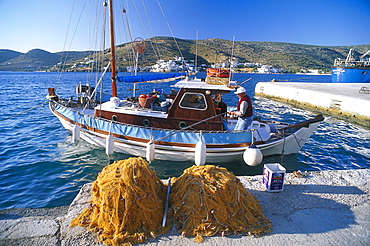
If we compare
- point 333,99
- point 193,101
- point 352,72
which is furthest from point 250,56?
point 193,101

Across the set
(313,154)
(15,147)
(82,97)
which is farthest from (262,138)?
(15,147)

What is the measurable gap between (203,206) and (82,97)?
420 inches

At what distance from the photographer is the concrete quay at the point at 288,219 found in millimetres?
3344

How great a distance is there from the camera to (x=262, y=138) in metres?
7.93

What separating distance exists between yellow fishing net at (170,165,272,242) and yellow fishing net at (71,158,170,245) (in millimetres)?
360

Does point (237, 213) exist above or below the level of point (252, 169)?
above

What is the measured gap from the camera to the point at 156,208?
3.61 m

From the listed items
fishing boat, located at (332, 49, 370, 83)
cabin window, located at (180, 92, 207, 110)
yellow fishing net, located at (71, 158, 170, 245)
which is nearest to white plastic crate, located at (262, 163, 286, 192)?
yellow fishing net, located at (71, 158, 170, 245)

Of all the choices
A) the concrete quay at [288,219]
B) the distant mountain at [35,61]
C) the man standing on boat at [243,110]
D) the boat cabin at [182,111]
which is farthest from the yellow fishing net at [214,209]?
→ the distant mountain at [35,61]

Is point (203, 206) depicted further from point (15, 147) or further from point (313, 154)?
point (15, 147)

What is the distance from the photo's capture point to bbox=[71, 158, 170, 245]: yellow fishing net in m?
3.35

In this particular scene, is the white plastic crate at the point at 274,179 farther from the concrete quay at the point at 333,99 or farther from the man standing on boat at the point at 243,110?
the concrete quay at the point at 333,99

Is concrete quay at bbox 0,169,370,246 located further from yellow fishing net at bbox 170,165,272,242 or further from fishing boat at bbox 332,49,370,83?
fishing boat at bbox 332,49,370,83

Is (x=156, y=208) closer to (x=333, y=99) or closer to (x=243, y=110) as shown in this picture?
(x=243, y=110)
